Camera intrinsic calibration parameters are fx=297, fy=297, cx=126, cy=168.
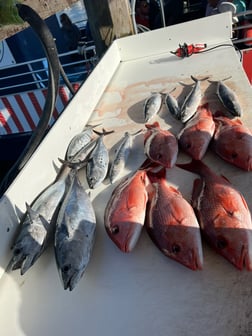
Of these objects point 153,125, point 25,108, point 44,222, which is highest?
point 44,222

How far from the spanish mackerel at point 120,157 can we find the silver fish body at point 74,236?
0.74 feet

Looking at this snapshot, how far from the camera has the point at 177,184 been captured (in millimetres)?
1639

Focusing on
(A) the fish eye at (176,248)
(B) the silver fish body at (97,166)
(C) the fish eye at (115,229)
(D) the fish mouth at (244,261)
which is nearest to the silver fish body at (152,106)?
(B) the silver fish body at (97,166)

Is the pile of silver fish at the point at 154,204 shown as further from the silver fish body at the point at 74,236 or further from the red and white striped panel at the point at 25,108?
the red and white striped panel at the point at 25,108

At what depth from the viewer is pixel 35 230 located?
4.84ft

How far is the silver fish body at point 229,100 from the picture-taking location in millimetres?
2006

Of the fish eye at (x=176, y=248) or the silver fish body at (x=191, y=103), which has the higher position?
the fish eye at (x=176, y=248)

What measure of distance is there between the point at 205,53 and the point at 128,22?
1246 millimetres

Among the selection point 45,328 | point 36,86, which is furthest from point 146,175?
point 36,86

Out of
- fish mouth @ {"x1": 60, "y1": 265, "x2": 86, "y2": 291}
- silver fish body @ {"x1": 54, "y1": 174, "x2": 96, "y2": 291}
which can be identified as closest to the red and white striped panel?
silver fish body @ {"x1": 54, "y1": 174, "x2": 96, "y2": 291}

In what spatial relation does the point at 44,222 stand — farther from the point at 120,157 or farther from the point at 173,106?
the point at 173,106

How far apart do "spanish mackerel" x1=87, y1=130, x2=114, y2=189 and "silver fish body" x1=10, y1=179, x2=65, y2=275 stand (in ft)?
0.64

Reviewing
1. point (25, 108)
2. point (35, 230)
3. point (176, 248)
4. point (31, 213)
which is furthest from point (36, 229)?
point (25, 108)

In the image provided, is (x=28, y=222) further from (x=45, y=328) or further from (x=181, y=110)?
(x=181, y=110)
